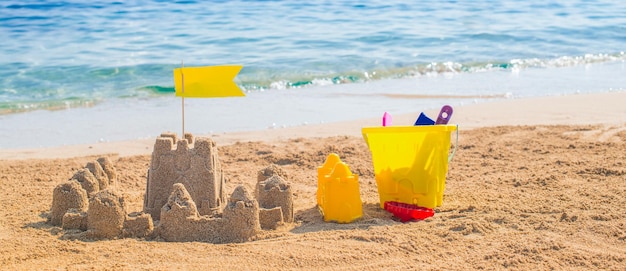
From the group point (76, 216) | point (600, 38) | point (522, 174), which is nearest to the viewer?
point (76, 216)

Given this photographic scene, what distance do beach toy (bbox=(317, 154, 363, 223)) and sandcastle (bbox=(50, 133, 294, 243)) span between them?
0.67ft

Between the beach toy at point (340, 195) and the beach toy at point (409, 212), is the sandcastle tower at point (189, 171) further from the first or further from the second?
the beach toy at point (409, 212)

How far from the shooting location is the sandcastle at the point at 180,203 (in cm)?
384

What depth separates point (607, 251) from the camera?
3.64 metres

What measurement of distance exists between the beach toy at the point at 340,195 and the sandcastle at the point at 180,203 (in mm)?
204

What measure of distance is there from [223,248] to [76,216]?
2.88 ft

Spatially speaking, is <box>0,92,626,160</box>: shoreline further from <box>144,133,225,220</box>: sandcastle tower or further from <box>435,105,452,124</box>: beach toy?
<box>435,105,452,124</box>: beach toy

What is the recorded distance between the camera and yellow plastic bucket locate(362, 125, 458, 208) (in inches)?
169

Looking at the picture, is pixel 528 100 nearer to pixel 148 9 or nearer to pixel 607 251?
pixel 607 251

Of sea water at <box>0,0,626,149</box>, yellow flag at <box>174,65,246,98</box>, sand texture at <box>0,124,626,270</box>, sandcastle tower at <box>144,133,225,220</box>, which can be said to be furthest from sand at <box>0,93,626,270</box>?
sea water at <box>0,0,626,149</box>

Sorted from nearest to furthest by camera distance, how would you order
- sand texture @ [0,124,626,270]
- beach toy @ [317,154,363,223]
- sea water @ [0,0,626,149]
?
sand texture @ [0,124,626,270] < beach toy @ [317,154,363,223] < sea water @ [0,0,626,149]

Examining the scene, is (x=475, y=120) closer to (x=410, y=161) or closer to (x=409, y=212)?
(x=410, y=161)

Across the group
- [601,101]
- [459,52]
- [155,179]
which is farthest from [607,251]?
[459,52]

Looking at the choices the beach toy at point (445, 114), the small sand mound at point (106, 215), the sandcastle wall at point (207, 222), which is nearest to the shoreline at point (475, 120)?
the beach toy at point (445, 114)
